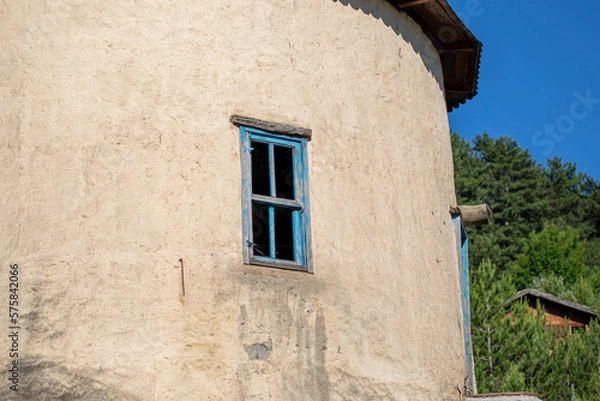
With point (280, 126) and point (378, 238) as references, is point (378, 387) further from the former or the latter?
point (280, 126)

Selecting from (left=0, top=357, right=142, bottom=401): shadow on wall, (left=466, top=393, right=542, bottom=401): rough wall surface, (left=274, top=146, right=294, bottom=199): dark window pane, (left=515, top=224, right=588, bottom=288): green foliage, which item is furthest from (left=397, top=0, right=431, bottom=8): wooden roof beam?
(left=515, top=224, right=588, bottom=288): green foliage

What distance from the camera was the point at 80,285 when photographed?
28.4ft

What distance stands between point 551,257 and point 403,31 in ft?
135

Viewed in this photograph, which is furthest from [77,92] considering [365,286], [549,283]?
[549,283]

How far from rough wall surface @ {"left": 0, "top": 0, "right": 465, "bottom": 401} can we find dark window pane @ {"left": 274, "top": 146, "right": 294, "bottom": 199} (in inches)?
15.5

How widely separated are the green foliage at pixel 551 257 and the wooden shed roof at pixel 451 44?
37635 millimetres

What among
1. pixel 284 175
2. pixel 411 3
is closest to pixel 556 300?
pixel 411 3

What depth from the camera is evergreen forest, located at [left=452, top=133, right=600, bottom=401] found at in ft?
88.0

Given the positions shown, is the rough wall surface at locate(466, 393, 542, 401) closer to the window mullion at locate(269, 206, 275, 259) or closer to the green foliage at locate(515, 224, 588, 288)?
the window mullion at locate(269, 206, 275, 259)

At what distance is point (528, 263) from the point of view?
52438mm

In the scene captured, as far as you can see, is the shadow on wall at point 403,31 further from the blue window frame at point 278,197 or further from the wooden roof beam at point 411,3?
the blue window frame at point 278,197

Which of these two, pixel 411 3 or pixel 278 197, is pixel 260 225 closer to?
pixel 278 197

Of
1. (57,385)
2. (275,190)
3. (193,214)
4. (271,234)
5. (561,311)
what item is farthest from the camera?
(561,311)

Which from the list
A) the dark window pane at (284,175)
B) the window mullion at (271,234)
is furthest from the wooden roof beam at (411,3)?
the window mullion at (271,234)
